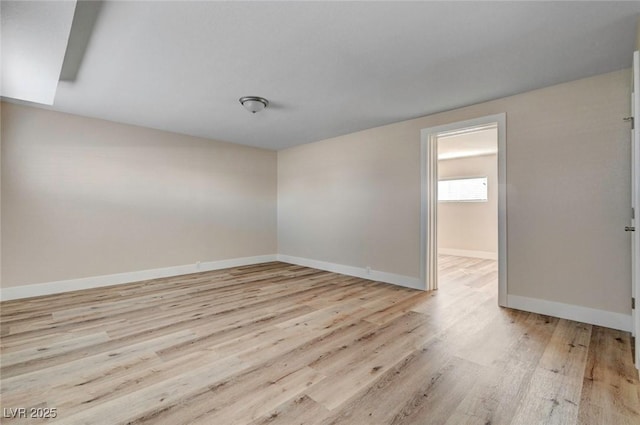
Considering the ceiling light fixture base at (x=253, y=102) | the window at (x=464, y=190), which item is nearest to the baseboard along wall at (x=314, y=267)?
the ceiling light fixture base at (x=253, y=102)

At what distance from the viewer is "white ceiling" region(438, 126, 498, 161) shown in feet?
16.2

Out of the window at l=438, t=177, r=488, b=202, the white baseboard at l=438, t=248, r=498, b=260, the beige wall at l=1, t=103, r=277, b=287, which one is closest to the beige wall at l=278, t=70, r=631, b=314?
the beige wall at l=1, t=103, r=277, b=287

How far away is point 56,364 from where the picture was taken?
2035 millimetres

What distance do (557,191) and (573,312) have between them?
4.06 ft

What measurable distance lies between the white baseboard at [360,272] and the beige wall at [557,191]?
0.10 m

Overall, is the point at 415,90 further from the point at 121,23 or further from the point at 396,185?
the point at 121,23

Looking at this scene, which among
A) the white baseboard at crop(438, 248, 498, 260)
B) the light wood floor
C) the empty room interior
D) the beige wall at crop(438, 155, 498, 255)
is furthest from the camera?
the beige wall at crop(438, 155, 498, 255)

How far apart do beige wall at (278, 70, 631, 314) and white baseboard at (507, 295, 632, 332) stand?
0.06 meters

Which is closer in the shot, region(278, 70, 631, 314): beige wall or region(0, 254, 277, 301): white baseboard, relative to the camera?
region(278, 70, 631, 314): beige wall

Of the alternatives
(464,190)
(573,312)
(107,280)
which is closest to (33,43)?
(107,280)

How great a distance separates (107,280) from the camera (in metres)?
4.13

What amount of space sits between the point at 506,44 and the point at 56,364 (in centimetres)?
419

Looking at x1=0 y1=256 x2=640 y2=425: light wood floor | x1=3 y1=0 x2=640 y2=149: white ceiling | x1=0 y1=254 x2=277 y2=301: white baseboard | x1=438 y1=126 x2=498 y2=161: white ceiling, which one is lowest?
x1=0 y1=256 x2=640 y2=425: light wood floor

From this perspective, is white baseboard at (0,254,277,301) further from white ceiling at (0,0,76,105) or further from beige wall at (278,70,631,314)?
beige wall at (278,70,631,314)
